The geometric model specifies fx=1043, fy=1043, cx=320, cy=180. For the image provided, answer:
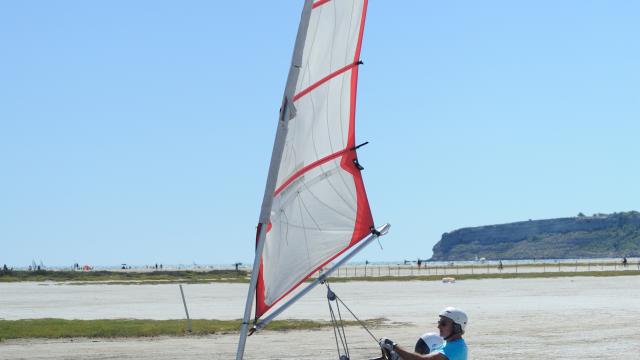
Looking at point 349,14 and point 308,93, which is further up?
point 349,14

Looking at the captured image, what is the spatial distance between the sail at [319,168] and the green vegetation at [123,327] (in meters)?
16.3

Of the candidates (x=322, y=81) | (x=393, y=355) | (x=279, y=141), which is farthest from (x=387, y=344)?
(x=322, y=81)

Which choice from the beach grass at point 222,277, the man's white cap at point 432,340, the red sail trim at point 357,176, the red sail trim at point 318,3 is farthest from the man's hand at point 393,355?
the beach grass at point 222,277

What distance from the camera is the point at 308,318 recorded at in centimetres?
3234

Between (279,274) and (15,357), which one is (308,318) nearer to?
(15,357)

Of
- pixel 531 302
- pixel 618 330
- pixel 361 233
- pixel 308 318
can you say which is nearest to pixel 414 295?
pixel 531 302

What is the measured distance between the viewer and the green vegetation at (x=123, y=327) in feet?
88.2

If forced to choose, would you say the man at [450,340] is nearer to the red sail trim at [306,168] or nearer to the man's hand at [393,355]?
the man's hand at [393,355]

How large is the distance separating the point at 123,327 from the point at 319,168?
61.3ft

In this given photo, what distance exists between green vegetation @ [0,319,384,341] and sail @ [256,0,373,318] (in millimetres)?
16333

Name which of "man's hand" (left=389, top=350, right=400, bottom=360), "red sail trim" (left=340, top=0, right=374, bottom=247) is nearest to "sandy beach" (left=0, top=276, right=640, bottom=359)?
"red sail trim" (left=340, top=0, right=374, bottom=247)

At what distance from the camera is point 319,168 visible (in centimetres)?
1115

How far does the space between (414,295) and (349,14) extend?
37.3 meters

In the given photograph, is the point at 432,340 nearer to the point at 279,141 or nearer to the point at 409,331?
the point at 279,141
